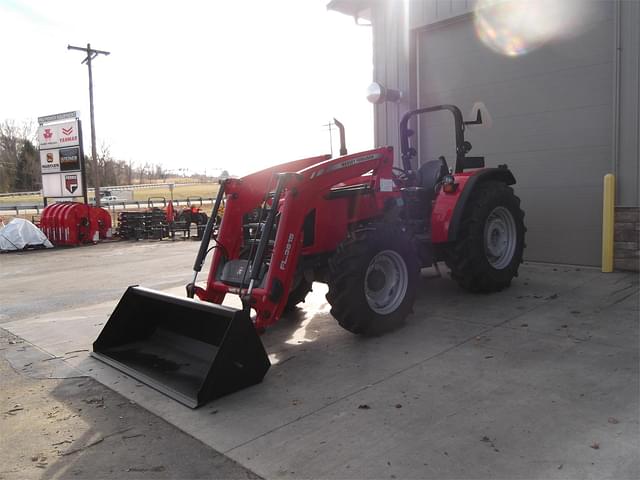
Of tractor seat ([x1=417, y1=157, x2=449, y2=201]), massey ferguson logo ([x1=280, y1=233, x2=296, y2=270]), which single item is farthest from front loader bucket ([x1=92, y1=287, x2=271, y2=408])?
tractor seat ([x1=417, y1=157, x2=449, y2=201])

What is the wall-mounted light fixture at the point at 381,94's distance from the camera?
8.79 metres

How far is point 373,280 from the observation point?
4699mm

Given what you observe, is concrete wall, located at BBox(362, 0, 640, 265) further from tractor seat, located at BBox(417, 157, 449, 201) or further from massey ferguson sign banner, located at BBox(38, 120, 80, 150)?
massey ferguson sign banner, located at BBox(38, 120, 80, 150)

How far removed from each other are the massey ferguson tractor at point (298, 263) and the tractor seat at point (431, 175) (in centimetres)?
11

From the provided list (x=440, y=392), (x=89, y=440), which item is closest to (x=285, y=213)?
(x=440, y=392)

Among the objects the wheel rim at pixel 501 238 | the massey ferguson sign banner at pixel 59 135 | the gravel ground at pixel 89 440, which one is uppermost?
the massey ferguson sign banner at pixel 59 135

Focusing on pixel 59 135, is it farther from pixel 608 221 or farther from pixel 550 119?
pixel 608 221

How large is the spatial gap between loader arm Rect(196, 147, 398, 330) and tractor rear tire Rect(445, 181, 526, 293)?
39.2 inches

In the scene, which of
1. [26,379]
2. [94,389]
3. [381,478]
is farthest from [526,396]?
[26,379]

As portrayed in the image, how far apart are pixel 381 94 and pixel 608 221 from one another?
4090 mm

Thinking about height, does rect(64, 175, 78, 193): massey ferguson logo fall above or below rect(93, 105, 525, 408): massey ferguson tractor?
above

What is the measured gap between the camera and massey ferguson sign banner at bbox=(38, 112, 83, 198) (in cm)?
1795

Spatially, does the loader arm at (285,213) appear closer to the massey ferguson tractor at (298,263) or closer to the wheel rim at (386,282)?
the massey ferguson tractor at (298,263)

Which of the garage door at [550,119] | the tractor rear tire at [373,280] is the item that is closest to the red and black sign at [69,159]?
the garage door at [550,119]
